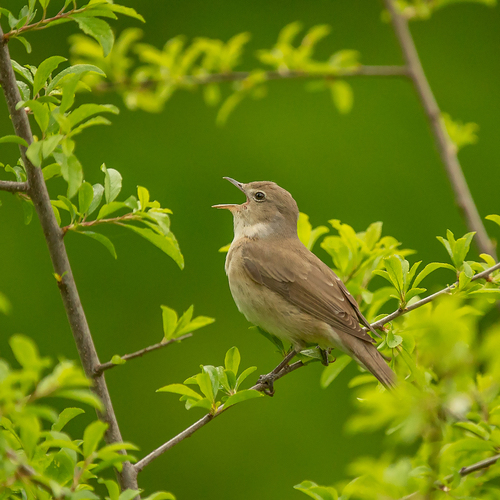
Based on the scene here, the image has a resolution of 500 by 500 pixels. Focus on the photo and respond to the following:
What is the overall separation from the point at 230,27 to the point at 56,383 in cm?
594

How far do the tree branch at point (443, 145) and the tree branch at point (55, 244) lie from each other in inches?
67.3

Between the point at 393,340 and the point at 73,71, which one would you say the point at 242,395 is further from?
the point at 73,71

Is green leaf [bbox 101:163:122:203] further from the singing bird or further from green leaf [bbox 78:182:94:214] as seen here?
the singing bird

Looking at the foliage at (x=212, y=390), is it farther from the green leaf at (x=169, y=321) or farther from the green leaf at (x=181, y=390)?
the green leaf at (x=169, y=321)

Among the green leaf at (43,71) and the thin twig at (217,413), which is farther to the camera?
the thin twig at (217,413)

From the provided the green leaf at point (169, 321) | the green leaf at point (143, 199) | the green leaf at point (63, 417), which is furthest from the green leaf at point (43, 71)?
the green leaf at point (63, 417)

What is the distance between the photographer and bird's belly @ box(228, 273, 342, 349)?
3012 millimetres

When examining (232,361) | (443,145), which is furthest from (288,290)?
(232,361)

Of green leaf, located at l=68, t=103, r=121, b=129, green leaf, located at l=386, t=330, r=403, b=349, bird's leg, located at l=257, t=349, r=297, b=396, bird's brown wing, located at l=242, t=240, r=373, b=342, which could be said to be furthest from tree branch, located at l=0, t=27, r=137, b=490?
bird's brown wing, located at l=242, t=240, r=373, b=342

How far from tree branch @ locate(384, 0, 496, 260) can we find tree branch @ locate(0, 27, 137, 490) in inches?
67.3

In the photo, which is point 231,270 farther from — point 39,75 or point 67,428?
point 67,428

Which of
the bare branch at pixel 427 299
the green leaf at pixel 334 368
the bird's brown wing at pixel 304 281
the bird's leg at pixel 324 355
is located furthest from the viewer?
the bird's brown wing at pixel 304 281

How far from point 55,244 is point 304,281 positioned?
169 centimetres

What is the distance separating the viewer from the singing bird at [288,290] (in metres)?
2.87
